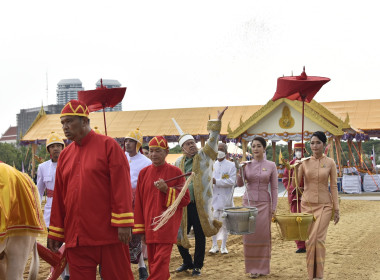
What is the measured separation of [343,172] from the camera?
26438mm

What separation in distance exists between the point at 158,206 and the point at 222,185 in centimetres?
379

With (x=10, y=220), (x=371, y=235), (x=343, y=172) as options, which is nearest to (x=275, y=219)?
(x=10, y=220)

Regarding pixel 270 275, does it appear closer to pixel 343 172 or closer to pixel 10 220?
pixel 10 220

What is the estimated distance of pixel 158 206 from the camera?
648cm

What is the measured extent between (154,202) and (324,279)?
2.79 metres

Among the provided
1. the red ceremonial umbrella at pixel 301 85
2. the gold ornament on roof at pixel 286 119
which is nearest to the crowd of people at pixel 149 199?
the red ceremonial umbrella at pixel 301 85

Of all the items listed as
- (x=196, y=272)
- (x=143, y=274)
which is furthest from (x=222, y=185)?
(x=143, y=274)

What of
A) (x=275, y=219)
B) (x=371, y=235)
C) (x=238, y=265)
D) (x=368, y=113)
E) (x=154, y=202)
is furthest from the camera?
(x=368, y=113)

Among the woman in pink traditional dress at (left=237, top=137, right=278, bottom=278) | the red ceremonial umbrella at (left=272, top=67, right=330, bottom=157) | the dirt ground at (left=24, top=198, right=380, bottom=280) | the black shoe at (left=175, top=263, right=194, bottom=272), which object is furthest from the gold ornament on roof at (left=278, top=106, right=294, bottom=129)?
the black shoe at (left=175, top=263, right=194, bottom=272)

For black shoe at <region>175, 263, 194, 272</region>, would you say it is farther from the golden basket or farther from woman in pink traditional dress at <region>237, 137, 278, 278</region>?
the golden basket

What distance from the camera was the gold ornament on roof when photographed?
26297 mm

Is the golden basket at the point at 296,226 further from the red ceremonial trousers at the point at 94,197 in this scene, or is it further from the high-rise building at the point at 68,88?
the high-rise building at the point at 68,88

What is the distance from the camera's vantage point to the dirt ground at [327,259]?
8.15 m

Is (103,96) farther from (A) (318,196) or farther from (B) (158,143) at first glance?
(A) (318,196)
